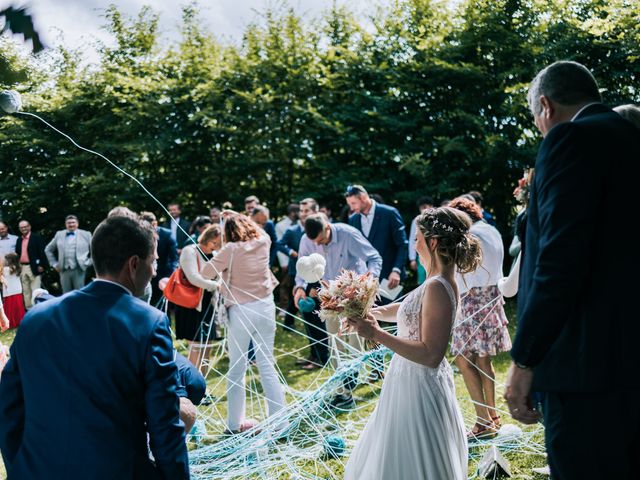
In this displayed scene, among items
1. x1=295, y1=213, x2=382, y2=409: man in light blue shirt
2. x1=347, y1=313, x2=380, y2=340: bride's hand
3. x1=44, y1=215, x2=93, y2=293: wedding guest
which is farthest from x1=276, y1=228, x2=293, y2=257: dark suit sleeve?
x1=347, y1=313, x2=380, y2=340: bride's hand

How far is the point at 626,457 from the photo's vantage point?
1881 mm

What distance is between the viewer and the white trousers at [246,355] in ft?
18.0

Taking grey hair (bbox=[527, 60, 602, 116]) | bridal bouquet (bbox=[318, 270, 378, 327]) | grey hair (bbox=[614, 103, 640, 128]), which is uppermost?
grey hair (bbox=[527, 60, 602, 116])

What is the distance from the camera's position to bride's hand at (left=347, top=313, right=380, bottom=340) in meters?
3.09

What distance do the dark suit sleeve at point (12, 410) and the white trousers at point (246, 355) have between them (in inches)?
125

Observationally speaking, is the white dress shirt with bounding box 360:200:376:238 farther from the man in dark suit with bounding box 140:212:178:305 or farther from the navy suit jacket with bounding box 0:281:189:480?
the navy suit jacket with bounding box 0:281:189:480

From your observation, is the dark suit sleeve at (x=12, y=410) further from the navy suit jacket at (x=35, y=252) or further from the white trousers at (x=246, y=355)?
the navy suit jacket at (x=35, y=252)

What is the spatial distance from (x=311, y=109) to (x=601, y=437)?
→ 12966 mm

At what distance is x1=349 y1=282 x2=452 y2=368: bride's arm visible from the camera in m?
3.08

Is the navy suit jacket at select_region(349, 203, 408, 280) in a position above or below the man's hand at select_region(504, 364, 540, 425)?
below

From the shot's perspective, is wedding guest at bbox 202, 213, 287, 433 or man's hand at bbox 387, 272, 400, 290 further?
man's hand at bbox 387, 272, 400, 290

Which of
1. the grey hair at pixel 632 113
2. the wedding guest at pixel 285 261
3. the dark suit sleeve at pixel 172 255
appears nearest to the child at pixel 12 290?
the dark suit sleeve at pixel 172 255

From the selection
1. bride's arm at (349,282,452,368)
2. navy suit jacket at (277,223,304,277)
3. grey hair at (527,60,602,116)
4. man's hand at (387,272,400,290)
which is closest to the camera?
grey hair at (527,60,602,116)

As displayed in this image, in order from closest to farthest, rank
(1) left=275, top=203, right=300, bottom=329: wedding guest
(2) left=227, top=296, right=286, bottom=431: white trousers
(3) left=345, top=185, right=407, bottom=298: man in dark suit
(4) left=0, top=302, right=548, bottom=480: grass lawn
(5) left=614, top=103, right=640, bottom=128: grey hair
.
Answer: (5) left=614, top=103, right=640, bottom=128: grey hair
(4) left=0, top=302, right=548, bottom=480: grass lawn
(2) left=227, top=296, right=286, bottom=431: white trousers
(3) left=345, top=185, right=407, bottom=298: man in dark suit
(1) left=275, top=203, right=300, bottom=329: wedding guest
